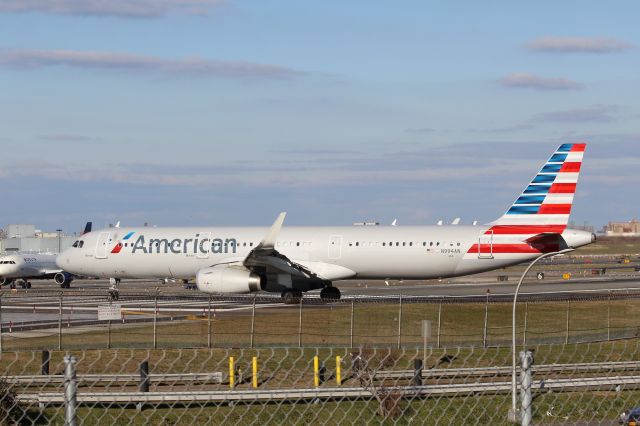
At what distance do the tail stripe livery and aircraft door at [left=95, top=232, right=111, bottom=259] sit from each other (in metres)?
20.3

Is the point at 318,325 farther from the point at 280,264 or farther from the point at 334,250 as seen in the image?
the point at 334,250

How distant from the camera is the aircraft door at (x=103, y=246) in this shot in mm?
55031

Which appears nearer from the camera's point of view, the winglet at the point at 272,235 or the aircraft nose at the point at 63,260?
the winglet at the point at 272,235

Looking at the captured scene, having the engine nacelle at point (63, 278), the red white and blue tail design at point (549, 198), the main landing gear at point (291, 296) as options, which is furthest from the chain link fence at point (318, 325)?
the engine nacelle at point (63, 278)

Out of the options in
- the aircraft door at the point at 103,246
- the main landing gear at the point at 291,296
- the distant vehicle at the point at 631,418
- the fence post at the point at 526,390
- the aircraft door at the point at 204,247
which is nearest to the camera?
the fence post at the point at 526,390

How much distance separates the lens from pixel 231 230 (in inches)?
2085

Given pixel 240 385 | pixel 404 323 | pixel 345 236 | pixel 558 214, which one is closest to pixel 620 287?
pixel 558 214

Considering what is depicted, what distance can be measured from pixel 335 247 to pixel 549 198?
11151mm

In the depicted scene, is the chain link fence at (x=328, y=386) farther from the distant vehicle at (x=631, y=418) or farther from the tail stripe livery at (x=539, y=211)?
the tail stripe livery at (x=539, y=211)

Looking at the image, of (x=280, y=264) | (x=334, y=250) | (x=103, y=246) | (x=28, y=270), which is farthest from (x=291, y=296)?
(x=28, y=270)

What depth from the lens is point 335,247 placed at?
50.6m

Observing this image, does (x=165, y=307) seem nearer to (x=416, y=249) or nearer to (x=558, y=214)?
(x=416, y=249)

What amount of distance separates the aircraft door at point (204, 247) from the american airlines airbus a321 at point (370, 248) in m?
0.05

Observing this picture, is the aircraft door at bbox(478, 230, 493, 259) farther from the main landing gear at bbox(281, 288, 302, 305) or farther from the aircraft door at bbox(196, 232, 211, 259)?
the aircraft door at bbox(196, 232, 211, 259)
